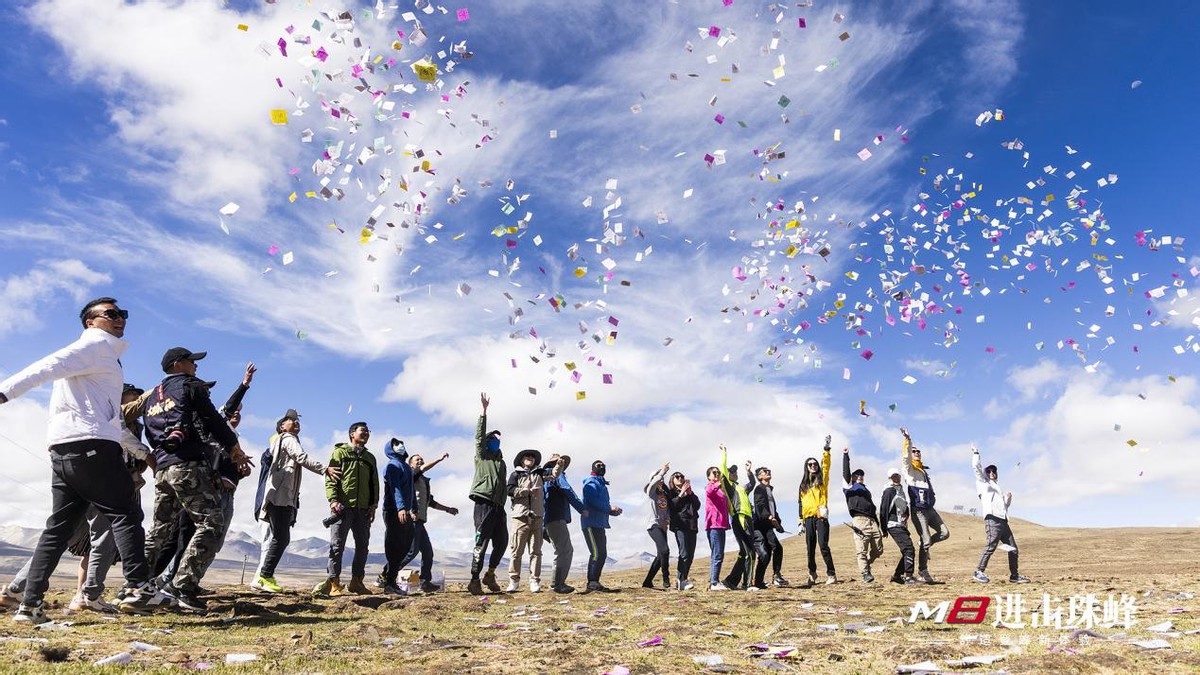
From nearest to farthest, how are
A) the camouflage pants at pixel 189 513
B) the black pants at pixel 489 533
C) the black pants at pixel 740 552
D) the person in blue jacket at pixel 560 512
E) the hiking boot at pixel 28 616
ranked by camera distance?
the hiking boot at pixel 28 616
the camouflage pants at pixel 189 513
the black pants at pixel 489 533
the person in blue jacket at pixel 560 512
the black pants at pixel 740 552

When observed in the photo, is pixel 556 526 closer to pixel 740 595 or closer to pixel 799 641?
pixel 740 595

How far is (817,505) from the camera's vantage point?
14.6 meters

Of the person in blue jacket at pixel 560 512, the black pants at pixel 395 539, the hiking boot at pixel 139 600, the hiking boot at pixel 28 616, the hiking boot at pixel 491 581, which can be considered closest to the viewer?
the hiking boot at pixel 28 616

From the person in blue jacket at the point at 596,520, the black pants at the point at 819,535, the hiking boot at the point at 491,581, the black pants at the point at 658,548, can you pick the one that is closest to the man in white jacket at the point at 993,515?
the black pants at the point at 819,535

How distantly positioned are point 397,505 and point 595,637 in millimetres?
5137

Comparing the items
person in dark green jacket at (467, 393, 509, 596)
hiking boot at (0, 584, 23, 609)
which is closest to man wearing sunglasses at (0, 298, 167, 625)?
hiking boot at (0, 584, 23, 609)

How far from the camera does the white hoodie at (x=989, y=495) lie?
562 inches

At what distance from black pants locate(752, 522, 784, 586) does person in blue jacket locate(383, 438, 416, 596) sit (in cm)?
636

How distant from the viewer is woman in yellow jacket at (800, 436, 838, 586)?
14.4m

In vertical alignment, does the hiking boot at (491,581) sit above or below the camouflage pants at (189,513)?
below

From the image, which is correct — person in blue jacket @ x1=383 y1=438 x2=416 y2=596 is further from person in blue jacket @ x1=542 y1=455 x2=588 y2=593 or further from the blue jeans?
the blue jeans

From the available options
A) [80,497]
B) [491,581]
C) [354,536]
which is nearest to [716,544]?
[491,581]

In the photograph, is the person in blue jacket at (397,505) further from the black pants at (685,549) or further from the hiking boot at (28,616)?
the black pants at (685,549)

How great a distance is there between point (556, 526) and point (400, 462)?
322cm
